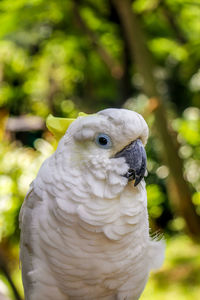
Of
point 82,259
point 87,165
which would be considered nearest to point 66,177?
point 87,165

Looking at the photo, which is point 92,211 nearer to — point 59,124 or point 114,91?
point 59,124

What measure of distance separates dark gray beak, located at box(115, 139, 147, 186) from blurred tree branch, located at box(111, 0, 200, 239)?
1.95 metres

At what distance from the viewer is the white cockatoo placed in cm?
71

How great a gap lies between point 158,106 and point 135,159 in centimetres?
198

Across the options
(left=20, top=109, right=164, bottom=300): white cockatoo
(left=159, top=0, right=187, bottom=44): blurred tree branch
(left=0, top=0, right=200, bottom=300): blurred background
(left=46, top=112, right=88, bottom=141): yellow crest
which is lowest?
(left=0, top=0, right=200, bottom=300): blurred background

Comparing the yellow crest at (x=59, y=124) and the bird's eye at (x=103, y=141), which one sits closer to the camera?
the bird's eye at (x=103, y=141)

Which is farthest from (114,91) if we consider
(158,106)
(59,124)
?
(59,124)

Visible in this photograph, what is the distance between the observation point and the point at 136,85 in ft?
16.7

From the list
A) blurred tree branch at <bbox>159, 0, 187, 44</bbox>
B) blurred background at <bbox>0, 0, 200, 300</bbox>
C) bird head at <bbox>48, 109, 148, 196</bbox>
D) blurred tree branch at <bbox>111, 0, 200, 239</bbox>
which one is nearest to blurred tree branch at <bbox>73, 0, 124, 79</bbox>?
blurred background at <bbox>0, 0, 200, 300</bbox>

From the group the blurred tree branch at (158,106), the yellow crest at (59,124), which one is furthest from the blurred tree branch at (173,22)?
the yellow crest at (59,124)

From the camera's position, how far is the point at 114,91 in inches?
194

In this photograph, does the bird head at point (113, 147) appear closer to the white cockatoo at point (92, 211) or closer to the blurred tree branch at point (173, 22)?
the white cockatoo at point (92, 211)

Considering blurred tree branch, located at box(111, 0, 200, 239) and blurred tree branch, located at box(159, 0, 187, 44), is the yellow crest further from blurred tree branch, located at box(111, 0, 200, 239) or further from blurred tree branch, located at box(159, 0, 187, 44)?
blurred tree branch, located at box(159, 0, 187, 44)

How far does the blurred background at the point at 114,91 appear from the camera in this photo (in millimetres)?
2477
